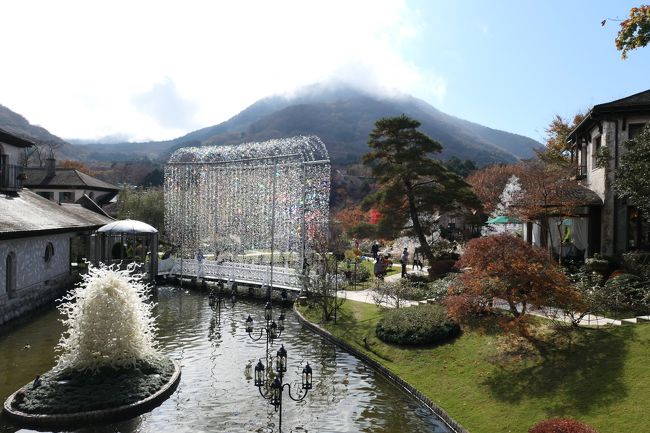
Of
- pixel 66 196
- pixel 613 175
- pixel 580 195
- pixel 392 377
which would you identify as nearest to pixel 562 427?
pixel 392 377

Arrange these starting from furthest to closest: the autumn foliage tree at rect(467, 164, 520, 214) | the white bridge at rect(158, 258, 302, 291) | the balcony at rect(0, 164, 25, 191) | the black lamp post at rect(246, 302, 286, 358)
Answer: the autumn foliage tree at rect(467, 164, 520, 214), the white bridge at rect(158, 258, 302, 291), the balcony at rect(0, 164, 25, 191), the black lamp post at rect(246, 302, 286, 358)

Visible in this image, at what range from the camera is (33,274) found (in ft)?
88.9

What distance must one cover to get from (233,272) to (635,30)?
27864 mm

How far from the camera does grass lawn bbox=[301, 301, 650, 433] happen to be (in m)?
12.5

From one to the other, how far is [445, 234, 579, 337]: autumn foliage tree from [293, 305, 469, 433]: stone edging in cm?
286

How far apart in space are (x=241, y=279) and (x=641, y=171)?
78.2 feet

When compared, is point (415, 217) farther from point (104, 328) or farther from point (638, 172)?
point (104, 328)

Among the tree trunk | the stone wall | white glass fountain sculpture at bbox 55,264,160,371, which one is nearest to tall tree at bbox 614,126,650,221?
the tree trunk

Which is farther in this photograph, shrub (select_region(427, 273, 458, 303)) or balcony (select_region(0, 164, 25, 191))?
balcony (select_region(0, 164, 25, 191))

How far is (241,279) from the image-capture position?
114ft

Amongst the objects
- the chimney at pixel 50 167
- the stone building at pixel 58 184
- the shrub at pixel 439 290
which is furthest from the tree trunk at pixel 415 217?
the chimney at pixel 50 167

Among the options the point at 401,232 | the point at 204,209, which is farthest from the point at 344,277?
the point at 204,209

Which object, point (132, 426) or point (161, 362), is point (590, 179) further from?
point (132, 426)

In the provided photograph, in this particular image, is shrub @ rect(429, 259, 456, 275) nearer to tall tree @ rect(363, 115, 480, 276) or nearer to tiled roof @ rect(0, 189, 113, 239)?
tall tree @ rect(363, 115, 480, 276)
